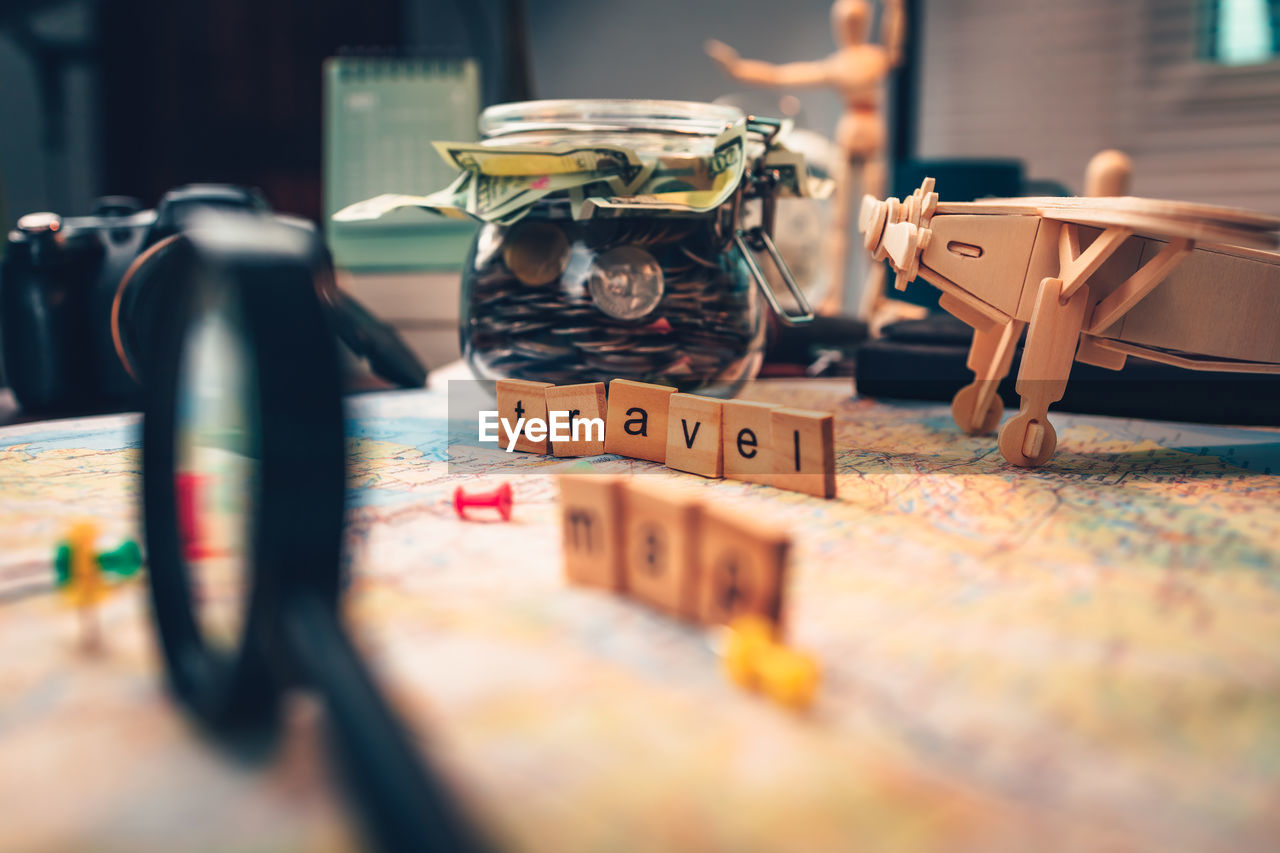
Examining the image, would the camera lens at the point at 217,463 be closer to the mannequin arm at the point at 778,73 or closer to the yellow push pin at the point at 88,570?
the yellow push pin at the point at 88,570

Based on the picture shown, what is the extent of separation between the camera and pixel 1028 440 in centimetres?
59

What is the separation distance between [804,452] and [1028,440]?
6.7 inches

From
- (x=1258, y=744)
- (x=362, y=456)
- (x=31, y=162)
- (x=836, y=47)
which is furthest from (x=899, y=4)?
(x=31, y=162)

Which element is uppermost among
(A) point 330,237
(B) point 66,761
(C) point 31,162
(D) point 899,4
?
(D) point 899,4

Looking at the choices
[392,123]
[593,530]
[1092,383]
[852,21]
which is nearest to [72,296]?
[392,123]

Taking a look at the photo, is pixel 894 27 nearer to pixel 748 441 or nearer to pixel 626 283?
pixel 626 283

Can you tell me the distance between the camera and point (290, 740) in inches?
10.6

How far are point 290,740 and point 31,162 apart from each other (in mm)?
1699

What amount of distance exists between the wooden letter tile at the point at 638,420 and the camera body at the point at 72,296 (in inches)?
13.7

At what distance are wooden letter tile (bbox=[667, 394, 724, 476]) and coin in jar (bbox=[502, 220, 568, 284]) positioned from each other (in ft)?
0.50

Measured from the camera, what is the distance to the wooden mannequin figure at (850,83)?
124 cm

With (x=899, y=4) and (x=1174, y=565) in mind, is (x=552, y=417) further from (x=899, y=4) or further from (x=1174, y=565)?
(x=899, y=4)

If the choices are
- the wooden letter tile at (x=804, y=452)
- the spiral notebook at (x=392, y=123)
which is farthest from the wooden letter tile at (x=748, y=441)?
the spiral notebook at (x=392, y=123)

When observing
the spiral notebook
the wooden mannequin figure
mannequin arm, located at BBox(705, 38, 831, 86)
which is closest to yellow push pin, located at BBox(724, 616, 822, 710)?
the spiral notebook
